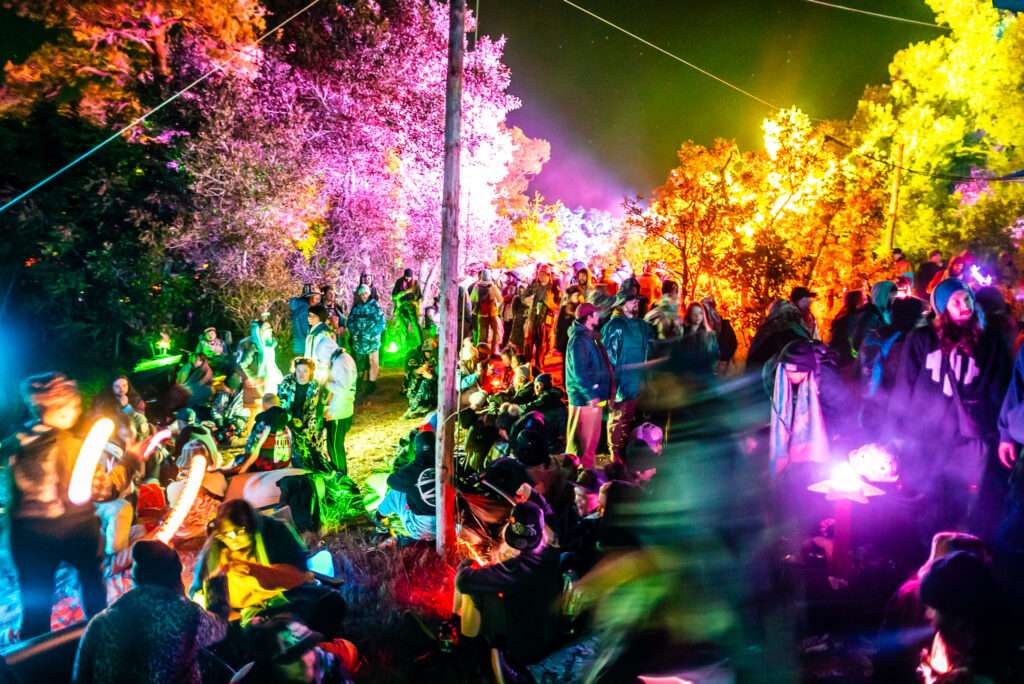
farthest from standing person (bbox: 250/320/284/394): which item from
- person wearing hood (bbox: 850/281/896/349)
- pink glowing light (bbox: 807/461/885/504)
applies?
person wearing hood (bbox: 850/281/896/349)

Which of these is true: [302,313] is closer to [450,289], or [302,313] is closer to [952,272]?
[450,289]

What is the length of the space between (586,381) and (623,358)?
0.84 m

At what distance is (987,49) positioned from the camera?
2117 cm

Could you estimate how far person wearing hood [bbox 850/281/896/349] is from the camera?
638 centimetres

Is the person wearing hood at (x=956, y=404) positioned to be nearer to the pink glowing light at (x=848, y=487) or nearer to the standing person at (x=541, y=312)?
the pink glowing light at (x=848, y=487)

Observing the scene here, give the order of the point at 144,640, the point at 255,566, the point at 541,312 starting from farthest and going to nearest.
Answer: the point at 541,312 < the point at 255,566 < the point at 144,640

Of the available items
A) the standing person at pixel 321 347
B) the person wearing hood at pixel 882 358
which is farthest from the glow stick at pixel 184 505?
the person wearing hood at pixel 882 358

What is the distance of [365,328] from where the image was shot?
10852mm

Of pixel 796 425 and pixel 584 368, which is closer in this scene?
pixel 796 425

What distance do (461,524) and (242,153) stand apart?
13.1 m

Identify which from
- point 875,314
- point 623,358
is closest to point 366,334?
point 623,358

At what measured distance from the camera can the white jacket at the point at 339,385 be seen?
18.5 feet

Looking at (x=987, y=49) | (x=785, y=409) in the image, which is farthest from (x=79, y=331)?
(x=987, y=49)

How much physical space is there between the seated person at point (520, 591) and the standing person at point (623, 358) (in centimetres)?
298
